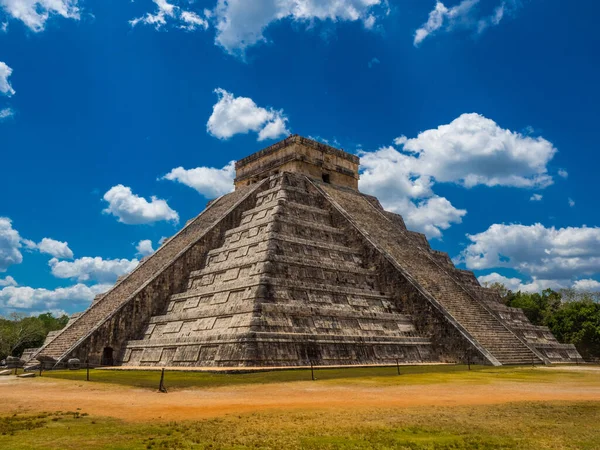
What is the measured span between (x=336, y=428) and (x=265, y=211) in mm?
18895

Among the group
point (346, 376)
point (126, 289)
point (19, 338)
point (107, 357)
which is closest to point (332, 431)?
point (346, 376)

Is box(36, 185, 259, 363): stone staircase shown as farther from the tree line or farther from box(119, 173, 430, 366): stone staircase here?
the tree line

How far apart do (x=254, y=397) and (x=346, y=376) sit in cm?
463

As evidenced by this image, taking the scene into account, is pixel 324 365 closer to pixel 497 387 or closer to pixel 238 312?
pixel 238 312

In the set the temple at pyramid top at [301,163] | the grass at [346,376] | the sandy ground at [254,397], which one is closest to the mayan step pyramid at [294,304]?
the grass at [346,376]

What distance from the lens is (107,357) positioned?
66.1 feet

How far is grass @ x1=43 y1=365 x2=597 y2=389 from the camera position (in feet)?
42.8

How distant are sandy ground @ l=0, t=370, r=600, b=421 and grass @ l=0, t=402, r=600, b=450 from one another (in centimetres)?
78

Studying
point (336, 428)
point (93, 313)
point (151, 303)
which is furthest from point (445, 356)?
point (93, 313)

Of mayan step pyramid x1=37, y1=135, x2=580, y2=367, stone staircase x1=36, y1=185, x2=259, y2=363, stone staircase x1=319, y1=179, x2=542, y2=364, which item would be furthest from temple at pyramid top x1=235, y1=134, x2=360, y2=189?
stone staircase x1=36, y1=185, x2=259, y2=363

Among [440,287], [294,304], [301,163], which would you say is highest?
[301,163]

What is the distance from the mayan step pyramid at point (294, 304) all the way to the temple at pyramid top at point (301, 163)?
2.96 meters

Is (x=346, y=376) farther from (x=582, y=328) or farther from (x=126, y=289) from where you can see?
(x=582, y=328)

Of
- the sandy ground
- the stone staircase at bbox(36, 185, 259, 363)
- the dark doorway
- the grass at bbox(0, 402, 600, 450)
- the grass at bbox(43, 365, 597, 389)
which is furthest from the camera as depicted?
the stone staircase at bbox(36, 185, 259, 363)
